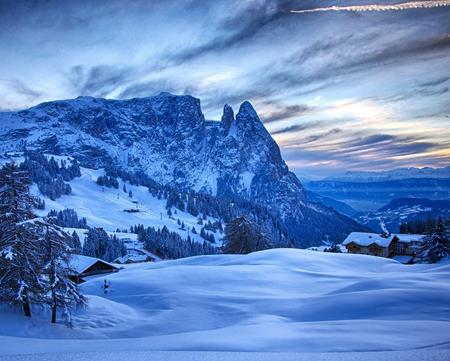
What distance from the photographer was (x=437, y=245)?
1722 inches

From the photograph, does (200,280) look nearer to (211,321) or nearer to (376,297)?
(211,321)

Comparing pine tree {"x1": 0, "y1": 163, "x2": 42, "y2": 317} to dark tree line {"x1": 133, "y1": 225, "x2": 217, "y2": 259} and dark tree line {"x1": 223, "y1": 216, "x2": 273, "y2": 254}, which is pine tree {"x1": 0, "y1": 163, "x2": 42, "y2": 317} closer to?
dark tree line {"x1": 223, "y1": 216, "x2": 273, "y2": 254}

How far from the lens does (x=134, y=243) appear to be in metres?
110

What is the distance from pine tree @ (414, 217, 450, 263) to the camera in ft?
142

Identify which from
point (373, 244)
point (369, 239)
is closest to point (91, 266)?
point (373, 244)

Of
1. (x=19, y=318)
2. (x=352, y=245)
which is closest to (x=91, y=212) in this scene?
(x=352, y=245)

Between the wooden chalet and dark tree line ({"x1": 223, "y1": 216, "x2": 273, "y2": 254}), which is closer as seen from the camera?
dark tree line ({"x1": 223, "y1": 216, "x2": 273, "y2": 254})

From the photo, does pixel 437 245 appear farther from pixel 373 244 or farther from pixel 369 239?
pixel 369 239

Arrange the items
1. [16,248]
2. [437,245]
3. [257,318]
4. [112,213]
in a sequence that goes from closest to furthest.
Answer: [257,318]
[16,248]
[437,245]
[112,213]

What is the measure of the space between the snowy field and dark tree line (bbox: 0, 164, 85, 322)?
1208mm

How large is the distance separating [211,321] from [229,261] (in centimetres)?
1799

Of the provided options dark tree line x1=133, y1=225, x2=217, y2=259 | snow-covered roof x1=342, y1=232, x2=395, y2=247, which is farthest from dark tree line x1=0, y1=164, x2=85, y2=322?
dark tree line x1=133, y1=225, x2=217, y2=259

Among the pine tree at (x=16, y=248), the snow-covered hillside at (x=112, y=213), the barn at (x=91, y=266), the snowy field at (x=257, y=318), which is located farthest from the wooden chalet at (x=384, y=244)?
the snow-covered hillside at (x=112, y=213)

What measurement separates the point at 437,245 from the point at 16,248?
4801cm
